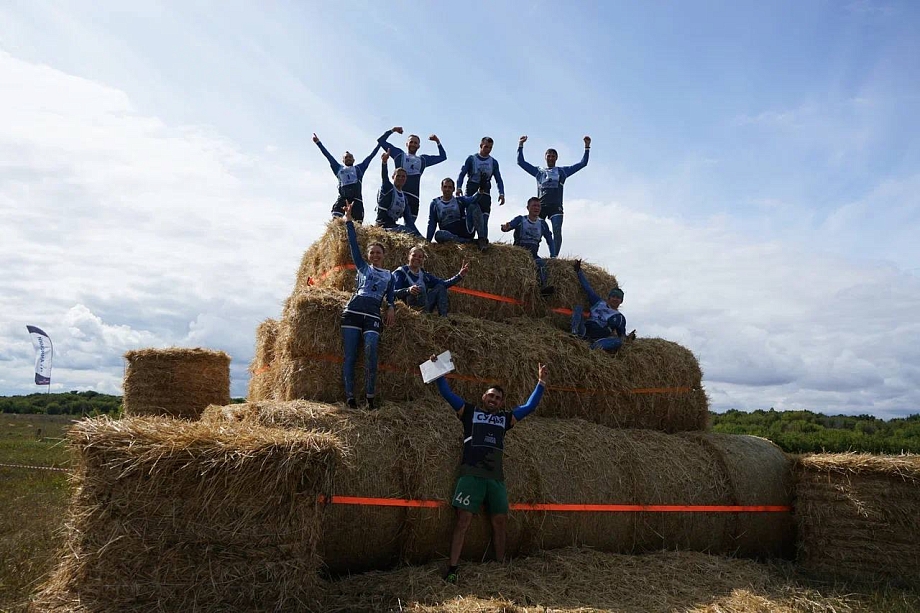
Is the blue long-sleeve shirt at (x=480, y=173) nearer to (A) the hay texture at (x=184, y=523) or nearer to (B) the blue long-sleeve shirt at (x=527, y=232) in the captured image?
(B) the blue long-sleeve shirt at (x=527, y=232)

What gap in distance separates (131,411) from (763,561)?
37.0 feet

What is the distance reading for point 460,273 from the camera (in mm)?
9375

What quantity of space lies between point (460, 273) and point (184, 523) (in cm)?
498

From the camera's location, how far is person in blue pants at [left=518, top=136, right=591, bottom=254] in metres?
12.9

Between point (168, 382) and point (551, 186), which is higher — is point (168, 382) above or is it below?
below

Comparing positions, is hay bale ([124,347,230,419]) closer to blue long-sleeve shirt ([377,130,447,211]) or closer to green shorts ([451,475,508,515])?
blue long-sleeve shirt ([377,130,447,211])

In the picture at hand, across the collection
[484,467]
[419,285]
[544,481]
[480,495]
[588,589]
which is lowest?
[588,589]

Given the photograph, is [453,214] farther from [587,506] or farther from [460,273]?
[587,506]

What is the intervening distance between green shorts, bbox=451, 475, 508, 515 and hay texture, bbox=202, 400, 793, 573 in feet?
0.62

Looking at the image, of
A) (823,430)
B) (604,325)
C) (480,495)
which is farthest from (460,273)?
(823,430)

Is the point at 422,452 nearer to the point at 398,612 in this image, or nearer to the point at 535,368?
the point at 398,612

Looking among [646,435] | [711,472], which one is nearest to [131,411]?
[646,435]

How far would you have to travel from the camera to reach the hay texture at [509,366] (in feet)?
27.0

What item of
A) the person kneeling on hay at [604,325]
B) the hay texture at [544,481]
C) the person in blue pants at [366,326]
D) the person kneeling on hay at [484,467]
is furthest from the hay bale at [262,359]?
the person kneeling on hay at [604,325]
